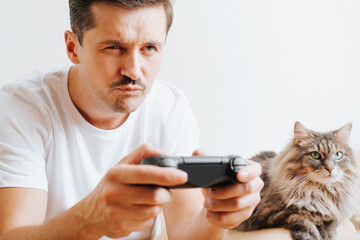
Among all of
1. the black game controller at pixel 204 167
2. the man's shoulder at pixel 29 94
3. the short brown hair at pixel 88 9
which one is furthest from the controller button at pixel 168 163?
the man's shoulder at pixel 29 94

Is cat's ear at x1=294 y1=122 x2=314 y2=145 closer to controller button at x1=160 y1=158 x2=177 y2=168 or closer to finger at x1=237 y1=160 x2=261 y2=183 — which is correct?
finger at x1=237 y1=160 x2=261 y2=183

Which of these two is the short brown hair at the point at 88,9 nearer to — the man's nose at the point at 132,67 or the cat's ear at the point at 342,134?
the man's nose at the point at 132,67

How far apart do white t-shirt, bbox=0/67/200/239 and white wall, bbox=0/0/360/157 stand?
918mm

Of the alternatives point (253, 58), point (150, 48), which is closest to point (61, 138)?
point (150, 48)

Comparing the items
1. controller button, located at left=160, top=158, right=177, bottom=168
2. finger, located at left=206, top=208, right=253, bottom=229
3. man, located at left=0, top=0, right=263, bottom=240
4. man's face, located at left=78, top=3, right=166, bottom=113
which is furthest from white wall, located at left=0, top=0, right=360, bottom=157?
controller button, located at left=160, top=158, right=177, bottom=168

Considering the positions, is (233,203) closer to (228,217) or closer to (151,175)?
(228,217)

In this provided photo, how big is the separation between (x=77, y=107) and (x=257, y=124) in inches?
56.2

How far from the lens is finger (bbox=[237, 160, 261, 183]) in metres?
0.84

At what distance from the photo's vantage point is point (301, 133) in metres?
1.86

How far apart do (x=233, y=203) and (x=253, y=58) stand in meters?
1.66

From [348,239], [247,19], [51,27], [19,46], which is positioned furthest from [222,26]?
[348,239]

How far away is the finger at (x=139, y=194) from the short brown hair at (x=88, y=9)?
2.12ft

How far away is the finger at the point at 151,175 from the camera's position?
0.73 meters

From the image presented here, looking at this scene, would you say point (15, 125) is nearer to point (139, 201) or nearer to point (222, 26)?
point (139, 201)
